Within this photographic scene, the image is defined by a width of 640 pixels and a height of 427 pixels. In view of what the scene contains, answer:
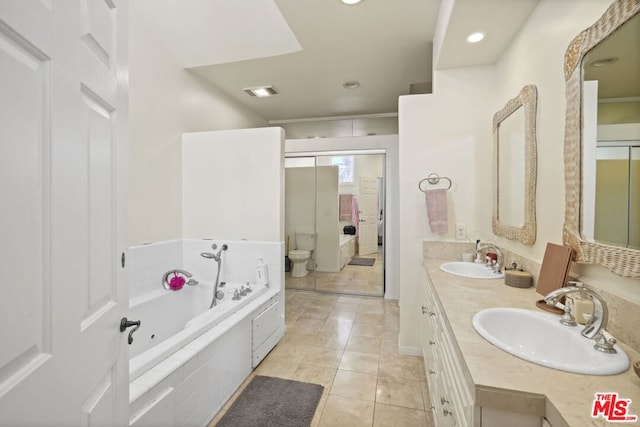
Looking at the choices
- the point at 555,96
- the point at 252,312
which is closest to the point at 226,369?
the point at 252,312

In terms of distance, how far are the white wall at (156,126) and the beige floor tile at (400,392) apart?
2.30 meters

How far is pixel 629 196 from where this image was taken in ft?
3.20

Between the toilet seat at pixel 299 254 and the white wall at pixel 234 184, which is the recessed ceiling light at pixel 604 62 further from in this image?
the toilet seat at pixel 299 254

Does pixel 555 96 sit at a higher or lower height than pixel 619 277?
higher

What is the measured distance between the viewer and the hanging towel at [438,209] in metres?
2.39

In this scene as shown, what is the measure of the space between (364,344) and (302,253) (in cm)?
203

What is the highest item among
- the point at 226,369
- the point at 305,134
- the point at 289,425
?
A: the point at 305,134

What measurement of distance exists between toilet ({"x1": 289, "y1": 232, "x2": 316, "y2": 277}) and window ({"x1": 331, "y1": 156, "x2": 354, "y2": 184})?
1.00 m

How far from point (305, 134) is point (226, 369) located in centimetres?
396

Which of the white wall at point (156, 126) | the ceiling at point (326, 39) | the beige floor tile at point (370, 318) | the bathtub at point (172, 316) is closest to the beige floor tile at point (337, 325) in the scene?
the beige floor tile at point (370, 318)

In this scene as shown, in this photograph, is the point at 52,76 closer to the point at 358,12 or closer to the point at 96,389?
the point at 96,389

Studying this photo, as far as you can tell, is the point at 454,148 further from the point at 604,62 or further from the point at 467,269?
the point at 604,62

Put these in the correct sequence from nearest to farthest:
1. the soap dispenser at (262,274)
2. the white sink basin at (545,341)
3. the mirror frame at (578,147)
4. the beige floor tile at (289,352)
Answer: the white sink basin at (545,341) → the mirror frame at (578,147) → the beige floor tile at (289,352) → the soap dispenser at (262,274)

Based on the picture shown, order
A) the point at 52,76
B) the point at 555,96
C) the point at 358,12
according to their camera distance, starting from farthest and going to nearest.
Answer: the point at 358,12 < the point at 555,96 < the point at 52,76
